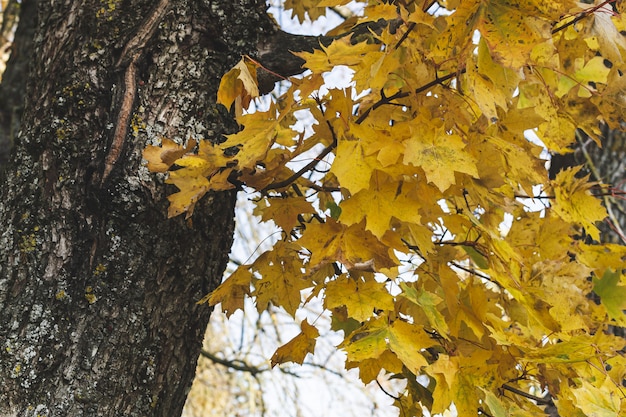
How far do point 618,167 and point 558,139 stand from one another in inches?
49.7

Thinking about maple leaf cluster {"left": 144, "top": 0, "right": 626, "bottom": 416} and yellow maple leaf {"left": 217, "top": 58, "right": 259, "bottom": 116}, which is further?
yellow maple leaf {"left": 217, "top": 58, "right": 259, "bottom": 116}

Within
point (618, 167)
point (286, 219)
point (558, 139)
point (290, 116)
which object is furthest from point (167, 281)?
point (618, 167)

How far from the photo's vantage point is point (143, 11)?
52.4 inches

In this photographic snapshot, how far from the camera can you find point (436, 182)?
88cm

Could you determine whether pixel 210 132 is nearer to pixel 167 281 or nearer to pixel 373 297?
pixel 167 281

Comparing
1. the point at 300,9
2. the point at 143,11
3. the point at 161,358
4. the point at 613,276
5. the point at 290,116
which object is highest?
the point at 300,9

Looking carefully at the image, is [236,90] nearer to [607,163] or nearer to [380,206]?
[380,206]

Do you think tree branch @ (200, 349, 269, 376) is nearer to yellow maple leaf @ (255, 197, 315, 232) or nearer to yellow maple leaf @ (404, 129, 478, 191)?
yellow maple leaf @ (255, 197, 315, 232)

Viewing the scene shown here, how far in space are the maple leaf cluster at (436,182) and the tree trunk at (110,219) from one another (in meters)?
0.13

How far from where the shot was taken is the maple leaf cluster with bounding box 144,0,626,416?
93 cm

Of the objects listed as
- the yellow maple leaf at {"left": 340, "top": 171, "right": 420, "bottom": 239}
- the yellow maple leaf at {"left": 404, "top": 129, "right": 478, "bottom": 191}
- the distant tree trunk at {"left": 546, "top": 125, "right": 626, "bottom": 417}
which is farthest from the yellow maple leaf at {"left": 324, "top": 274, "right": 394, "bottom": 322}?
the distant tree trunk at {"left": 546, "top": 125, "right": 626, "bottom": 417}

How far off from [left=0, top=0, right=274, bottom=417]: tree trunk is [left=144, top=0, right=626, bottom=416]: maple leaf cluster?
134 mm

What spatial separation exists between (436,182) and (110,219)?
2.21 ft

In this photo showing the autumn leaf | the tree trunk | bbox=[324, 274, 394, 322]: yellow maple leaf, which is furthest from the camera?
the autumn leaf
